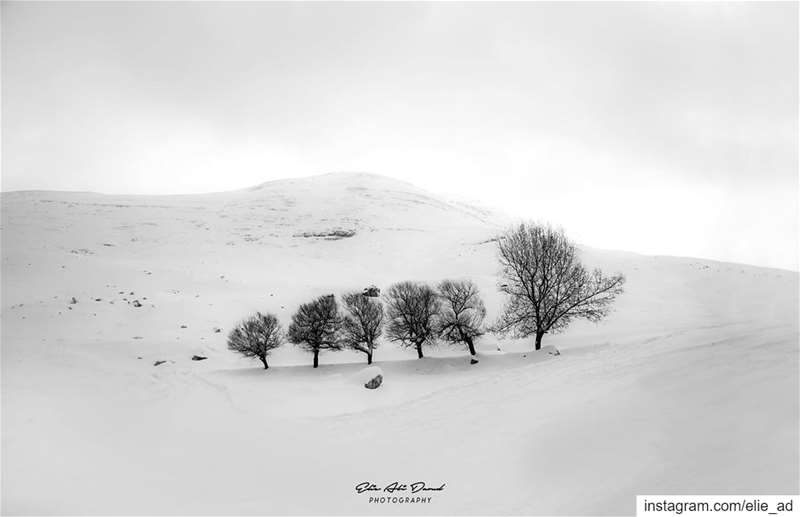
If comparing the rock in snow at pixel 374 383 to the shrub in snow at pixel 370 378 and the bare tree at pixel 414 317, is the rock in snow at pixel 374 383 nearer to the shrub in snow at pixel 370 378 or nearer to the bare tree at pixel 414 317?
the shrub in snow at pixel 370 378

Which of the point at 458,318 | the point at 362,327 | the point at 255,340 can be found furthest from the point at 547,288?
the point at 255,340

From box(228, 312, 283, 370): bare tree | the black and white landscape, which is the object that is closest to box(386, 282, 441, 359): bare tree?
the black and white landscape

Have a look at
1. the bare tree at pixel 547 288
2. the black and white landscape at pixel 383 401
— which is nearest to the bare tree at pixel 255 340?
the black and white landscape at pixel 383 401

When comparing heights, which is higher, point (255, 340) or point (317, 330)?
point (317, 330)

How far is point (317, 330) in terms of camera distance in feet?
74.0

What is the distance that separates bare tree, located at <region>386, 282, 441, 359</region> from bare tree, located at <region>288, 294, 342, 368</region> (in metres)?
3.69

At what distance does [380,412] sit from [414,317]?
8.79m

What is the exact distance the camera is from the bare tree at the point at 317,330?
885 inches

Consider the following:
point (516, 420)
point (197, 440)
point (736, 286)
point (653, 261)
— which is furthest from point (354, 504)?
point (653, 261)

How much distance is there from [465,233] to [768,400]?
68.1 m

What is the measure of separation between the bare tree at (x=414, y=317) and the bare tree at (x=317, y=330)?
3.69 meters

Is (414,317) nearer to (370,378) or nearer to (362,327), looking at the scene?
(362,327)

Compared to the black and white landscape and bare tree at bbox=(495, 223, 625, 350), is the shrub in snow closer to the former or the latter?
the black and white landscape

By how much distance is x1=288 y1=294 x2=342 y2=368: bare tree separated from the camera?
885 inches
